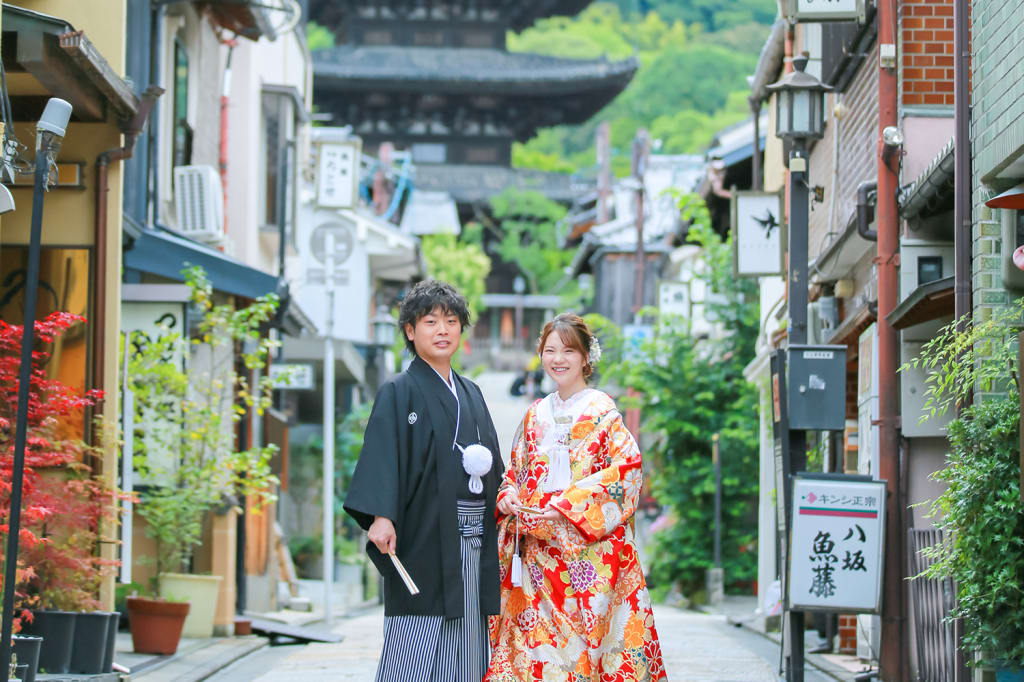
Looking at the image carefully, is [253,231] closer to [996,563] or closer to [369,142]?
[996,563]

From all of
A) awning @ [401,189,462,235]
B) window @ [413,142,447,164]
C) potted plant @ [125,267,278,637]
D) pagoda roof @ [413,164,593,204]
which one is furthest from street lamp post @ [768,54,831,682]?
window @ [413,142,447,164]

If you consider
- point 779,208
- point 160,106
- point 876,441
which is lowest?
point 876,441

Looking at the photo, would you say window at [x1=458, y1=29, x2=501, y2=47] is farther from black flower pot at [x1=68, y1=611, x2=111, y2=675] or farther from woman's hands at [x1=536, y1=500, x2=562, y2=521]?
woman's hands at [x1=536, y1=500, x2=562, y2=521]

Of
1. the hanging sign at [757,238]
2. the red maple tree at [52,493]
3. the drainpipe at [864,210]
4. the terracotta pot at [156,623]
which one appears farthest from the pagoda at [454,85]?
the red maple tree at [52,493]

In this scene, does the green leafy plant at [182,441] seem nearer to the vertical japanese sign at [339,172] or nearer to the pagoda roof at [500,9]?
the vertical japanese sign at [339,172]

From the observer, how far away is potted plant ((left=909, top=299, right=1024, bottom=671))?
726 centimetres

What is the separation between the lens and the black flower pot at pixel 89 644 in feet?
29.8

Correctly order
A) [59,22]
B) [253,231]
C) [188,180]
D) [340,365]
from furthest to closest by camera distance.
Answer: [340,365] → [253,231] → [188,180] → [59,22]

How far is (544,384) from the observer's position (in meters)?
51.6

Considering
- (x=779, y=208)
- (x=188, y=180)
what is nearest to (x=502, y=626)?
(x=779, y=208)

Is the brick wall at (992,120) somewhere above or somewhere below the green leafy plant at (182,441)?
above

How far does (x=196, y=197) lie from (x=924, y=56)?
8176 millimetres

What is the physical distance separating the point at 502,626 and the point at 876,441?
17.8ft

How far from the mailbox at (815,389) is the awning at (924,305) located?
0.52 meters
